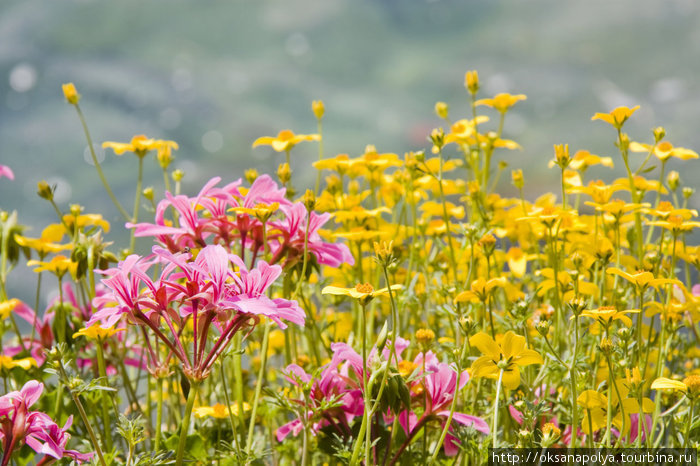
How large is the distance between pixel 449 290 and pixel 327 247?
22 cm

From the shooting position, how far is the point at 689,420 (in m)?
0.74

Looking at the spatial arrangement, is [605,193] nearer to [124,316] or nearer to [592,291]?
[592,291]

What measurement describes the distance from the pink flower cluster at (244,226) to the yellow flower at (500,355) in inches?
8.9

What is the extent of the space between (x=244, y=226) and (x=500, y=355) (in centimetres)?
Answer: 36

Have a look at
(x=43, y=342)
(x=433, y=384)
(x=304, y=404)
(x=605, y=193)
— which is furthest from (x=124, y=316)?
(x=605, y=193)

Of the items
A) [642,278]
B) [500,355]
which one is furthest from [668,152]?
[500,355]

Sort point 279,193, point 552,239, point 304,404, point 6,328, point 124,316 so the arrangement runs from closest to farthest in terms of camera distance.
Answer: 1. point 124,316
2. point 304,404
3. point 279,193
4. point 552,239
5. point 6,328

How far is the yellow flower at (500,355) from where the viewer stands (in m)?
0.72

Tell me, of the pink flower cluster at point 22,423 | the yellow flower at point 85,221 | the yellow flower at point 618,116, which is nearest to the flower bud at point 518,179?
the yellow flower at point 618,116

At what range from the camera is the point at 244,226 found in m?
0.86

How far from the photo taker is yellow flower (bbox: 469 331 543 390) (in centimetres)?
72

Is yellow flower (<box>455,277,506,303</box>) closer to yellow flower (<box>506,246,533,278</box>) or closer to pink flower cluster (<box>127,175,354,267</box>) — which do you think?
pink flower cluster (<box>127,175,354,267</box>)

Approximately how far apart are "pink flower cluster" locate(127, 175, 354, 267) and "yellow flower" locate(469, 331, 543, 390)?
0.74 ft

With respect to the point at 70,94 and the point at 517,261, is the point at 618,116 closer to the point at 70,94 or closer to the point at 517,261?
the point at 517,261
